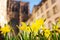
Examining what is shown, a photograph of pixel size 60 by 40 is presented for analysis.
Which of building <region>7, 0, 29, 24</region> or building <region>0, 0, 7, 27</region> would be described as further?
building <region>7, 0, 29, 24</region>

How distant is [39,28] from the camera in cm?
119

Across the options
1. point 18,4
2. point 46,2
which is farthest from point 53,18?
point 18,4

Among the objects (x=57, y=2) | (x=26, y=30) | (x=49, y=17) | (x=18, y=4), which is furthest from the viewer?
(x=18, y=4)

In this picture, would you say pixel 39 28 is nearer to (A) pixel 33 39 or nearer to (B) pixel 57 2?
(A) pixel 33 39

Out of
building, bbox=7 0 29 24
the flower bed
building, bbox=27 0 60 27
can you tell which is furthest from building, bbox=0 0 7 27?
building, bbox=7 0 29 24

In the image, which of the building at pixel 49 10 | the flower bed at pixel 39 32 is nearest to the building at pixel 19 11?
the building at pixel 49 10

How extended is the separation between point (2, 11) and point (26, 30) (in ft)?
2.26

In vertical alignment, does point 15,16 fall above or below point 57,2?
below

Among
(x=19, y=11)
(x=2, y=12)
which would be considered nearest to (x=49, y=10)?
(x=19, y=11)

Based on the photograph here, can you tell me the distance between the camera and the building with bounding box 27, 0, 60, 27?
22.6 meters

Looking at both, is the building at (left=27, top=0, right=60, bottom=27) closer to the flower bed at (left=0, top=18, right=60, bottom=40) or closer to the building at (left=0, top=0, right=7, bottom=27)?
the building at (left=0, top=0, right=7, bottom=27)

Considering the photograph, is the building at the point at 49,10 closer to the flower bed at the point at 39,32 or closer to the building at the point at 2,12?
the building at the point at 2,12

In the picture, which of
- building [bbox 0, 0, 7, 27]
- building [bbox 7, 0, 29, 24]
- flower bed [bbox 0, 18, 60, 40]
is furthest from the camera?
building [bbox 7, 0, 29, 24]

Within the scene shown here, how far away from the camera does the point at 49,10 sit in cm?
2536
